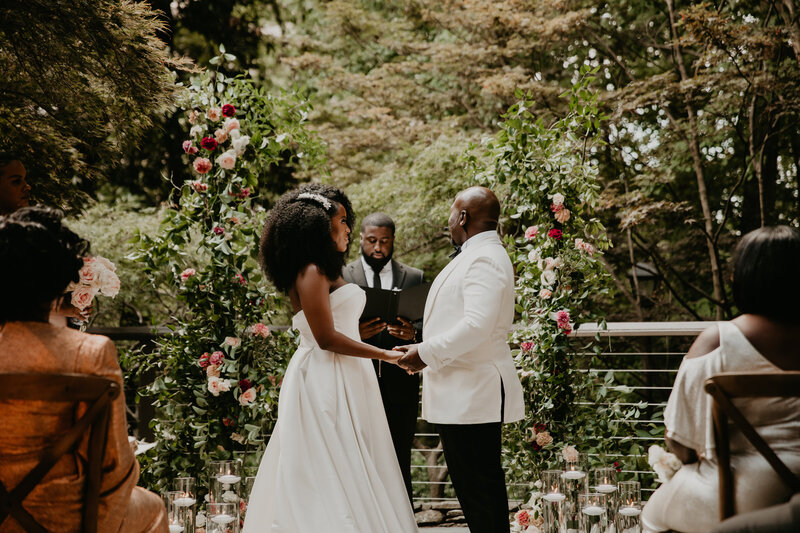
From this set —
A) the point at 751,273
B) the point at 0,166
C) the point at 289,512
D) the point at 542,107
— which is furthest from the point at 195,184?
the point at 542,107

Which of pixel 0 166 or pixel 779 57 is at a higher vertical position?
pixel 779 57

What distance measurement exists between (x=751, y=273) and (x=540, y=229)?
2202 mm

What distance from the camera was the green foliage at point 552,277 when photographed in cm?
402

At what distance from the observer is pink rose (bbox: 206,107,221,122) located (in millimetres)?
3924

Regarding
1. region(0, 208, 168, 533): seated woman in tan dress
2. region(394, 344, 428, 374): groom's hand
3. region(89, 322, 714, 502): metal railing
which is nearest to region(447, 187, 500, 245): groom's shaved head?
region(394, 344, 428, 374): groom's hand

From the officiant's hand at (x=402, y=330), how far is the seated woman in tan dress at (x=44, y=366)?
1933 millimetres

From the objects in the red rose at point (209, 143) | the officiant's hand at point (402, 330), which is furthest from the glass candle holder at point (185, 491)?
the red rose at point (209, 143)

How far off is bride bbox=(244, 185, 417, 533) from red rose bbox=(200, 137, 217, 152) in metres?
0.98

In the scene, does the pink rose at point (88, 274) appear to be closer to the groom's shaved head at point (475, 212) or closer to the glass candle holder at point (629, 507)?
the groom's shaved head at point (475, 212)

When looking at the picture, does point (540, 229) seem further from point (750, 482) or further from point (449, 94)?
point (449, 94)

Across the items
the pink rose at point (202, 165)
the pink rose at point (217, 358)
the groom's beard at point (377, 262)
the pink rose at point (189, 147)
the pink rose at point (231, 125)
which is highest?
the pink rose at point (231, 125)

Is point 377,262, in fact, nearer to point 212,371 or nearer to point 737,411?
point 212,371

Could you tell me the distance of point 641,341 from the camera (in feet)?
27.1

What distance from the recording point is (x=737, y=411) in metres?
1.89
